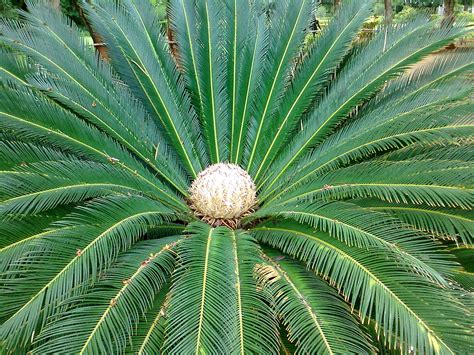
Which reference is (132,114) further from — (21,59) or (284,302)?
(284,302)

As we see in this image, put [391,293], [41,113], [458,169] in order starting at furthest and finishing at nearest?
[41,113]
[458,169]
[391,293]

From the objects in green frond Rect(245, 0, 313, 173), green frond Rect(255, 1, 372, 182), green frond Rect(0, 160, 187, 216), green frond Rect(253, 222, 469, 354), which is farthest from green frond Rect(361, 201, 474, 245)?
green frond Rect(0, 160, 187, 216)

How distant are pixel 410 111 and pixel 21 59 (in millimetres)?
2693

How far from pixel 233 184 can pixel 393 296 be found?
1.50 m

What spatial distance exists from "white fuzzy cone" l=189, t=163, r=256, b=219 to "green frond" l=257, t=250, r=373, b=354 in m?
0.81

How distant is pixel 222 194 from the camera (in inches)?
126

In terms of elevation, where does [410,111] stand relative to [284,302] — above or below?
above

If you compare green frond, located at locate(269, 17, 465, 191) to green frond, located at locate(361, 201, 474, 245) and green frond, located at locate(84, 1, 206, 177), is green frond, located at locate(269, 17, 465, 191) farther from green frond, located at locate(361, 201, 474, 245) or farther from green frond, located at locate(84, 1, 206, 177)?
green frond, located at locate(361, 201, 474, 245)

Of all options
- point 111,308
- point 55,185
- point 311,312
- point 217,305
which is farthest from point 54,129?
point 311,312

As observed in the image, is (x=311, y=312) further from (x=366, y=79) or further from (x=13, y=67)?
(x=13, y=67)

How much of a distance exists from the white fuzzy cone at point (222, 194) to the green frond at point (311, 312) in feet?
2.65

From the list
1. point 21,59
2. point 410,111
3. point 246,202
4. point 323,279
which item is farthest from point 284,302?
point 21,59

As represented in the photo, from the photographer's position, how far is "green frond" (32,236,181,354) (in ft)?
6.21

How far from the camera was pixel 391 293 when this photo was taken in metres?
2.04
